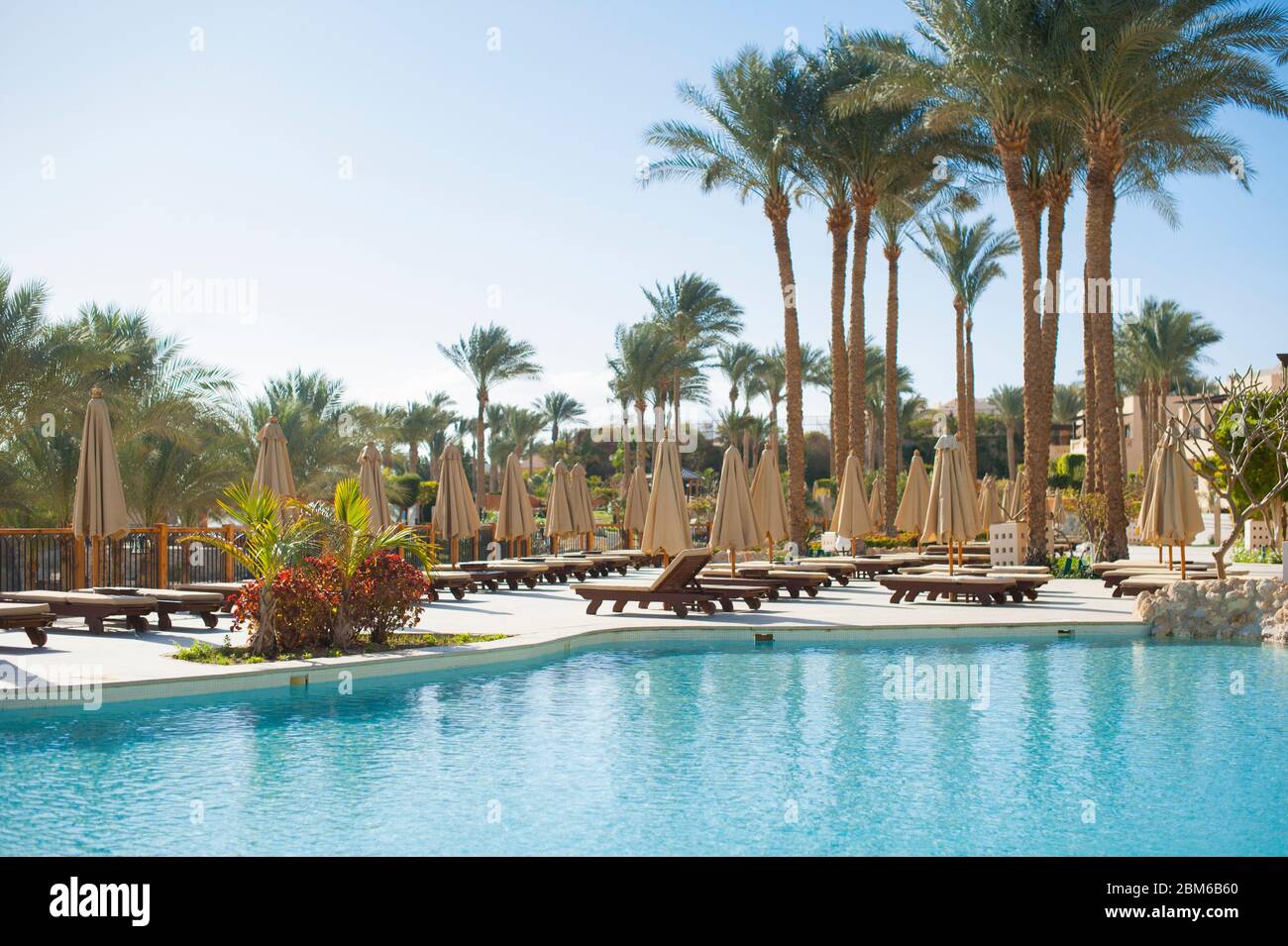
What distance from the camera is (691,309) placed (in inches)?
1726

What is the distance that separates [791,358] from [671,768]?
2096cm

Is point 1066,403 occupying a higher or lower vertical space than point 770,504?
higher

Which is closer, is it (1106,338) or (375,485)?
(375,485)

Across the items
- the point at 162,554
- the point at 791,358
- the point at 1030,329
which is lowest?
the point at 162,554

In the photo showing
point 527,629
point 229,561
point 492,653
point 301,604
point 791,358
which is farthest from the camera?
point 791,358

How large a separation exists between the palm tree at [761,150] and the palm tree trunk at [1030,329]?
18.6 feet

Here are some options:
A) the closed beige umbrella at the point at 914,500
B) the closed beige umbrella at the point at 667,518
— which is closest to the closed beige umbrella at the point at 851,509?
the closed beige umbrella at the point at 914,500

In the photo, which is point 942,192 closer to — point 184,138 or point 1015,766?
point 184,138

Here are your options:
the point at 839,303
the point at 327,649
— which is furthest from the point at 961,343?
the point at 327,649

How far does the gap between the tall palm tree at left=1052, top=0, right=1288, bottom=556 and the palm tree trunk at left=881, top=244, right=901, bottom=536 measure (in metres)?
7.16

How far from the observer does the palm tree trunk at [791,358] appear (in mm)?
27188

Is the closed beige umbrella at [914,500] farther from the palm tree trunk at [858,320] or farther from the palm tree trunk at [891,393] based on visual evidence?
the palm tree trunk at [891,393]

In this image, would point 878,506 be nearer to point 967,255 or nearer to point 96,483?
point 967,255
